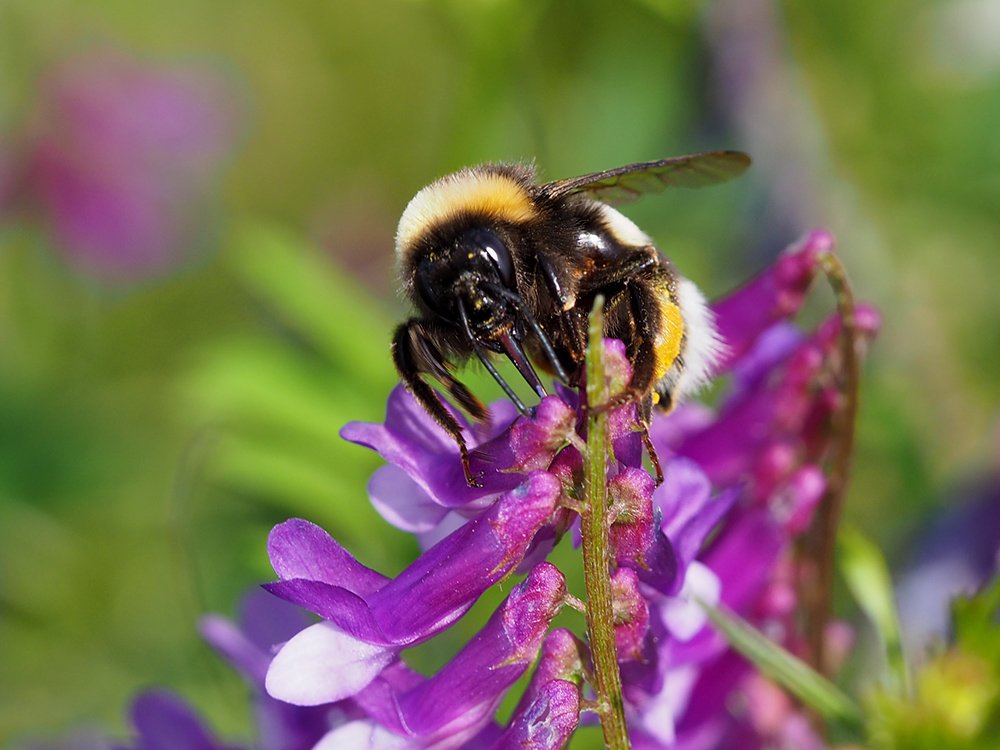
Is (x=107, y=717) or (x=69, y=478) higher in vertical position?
(x=69, y=478)

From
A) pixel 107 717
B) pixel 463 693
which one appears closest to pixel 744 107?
pixel 107 717

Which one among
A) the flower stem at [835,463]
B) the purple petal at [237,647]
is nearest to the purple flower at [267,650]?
the purple petal at [237,647]

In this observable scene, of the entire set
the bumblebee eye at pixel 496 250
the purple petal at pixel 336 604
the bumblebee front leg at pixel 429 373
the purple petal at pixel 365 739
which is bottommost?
the purple petal at pixel 365 739

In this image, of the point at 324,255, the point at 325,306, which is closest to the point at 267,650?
the point at 325,306

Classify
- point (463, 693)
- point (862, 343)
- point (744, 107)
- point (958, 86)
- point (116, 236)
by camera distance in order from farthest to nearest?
point (116, 236) < point (958, 86) < point (744, 107) < point (862, 343) < point (463, 693)

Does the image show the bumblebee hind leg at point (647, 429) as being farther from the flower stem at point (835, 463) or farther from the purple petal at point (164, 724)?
the purple petal at point (164, 724)

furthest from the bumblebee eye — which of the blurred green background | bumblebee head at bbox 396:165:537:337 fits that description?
the blurred green background

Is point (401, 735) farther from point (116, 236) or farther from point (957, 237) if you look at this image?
point (116, 236)

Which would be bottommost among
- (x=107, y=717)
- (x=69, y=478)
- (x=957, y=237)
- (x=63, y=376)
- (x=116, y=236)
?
(x=107, y=717)
